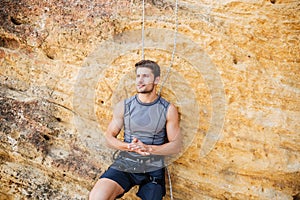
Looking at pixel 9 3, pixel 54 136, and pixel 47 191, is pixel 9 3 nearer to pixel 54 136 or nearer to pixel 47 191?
pixel 54 136

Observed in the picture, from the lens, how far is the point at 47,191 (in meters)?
4.58

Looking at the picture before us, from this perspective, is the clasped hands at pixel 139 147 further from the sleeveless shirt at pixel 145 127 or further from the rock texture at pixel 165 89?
the rock texture at pixel 165 89

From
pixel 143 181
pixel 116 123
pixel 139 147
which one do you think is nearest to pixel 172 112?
pixel 139 147

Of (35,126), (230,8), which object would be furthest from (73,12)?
(230,8)

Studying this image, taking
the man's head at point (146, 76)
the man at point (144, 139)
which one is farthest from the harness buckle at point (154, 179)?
the man's head at point (146, 76)

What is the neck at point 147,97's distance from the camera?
3934mm

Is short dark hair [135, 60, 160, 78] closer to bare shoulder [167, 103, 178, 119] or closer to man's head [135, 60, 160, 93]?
man's head [135, 60, 160, 93]

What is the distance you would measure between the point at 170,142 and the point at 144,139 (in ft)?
0.96

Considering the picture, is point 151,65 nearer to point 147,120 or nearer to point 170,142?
point 147,120

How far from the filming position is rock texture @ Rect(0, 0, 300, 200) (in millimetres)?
3812

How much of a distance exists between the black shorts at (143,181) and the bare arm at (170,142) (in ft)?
0.89

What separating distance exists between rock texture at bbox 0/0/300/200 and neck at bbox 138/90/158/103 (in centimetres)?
29

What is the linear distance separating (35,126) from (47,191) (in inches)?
33.3

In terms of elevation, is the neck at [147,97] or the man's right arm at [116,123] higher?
the neck at [147,97]
